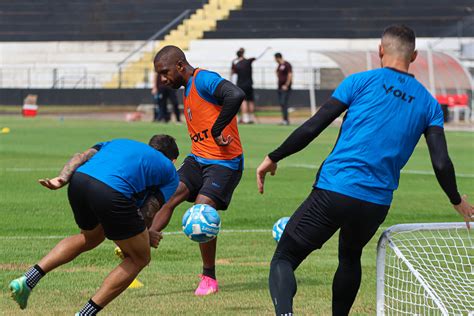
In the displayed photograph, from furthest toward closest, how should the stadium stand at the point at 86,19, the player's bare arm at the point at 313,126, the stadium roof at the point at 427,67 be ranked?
1. the stadium stand at the point at 86,19
2. the stadium roof at the point at 427,67
3. the player's bare arm at the point at 313,126

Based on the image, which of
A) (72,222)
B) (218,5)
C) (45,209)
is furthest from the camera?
(218,5)

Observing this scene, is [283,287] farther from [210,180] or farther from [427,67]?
[427,67]

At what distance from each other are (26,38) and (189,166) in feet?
163

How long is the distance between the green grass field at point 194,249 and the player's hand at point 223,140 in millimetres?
1254

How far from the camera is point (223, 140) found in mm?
9086

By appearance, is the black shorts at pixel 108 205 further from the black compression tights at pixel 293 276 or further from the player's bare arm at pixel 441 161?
the player's bare arm at pixel 441 161

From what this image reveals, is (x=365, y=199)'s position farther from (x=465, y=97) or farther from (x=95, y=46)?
(x=95, y=46)

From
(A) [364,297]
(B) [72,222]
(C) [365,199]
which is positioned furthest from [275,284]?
(B) [72,222]

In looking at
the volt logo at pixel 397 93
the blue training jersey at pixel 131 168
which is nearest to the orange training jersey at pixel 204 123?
the blue training jersey at pixel 131 168

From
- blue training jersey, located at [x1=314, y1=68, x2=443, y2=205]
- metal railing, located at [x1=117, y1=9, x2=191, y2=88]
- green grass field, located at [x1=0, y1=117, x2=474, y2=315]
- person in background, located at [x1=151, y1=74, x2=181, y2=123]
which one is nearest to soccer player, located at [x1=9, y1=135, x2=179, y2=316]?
green grass field, located at [x1=0, y1=117, x2=474, y2=315]

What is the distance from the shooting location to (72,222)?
43.4 feet

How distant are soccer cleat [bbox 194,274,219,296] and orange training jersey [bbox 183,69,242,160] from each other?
3.48 ft

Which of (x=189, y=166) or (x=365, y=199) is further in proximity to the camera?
(x=189, y=166)

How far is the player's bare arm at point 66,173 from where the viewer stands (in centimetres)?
690
